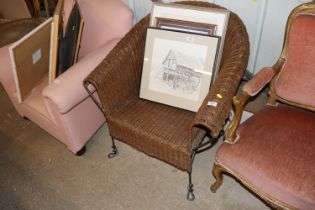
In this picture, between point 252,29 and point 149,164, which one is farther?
point 149,164

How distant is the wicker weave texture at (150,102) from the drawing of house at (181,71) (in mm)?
130

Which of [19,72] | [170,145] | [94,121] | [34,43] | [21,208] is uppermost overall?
[34,43]

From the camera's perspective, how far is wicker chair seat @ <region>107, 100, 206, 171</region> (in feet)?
4.04

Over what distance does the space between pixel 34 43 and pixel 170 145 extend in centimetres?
102

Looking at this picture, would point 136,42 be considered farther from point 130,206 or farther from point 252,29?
point 130,206

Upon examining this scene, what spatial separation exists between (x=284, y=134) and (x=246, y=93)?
241 mm

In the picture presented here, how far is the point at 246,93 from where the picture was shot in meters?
1.08

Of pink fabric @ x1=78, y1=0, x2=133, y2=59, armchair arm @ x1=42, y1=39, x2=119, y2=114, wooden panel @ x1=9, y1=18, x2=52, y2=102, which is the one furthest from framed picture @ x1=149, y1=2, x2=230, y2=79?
wooden panel @ x1=9, y1=18, x2=52, y2=102

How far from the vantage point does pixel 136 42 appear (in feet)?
4.71

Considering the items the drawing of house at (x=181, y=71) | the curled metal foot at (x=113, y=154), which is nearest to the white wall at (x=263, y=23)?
the drawing of house at (x=181, y=71)

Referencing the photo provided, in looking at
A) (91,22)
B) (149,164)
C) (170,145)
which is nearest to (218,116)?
(170,145)

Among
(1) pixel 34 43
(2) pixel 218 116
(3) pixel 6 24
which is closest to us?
(2) pixel 218 116

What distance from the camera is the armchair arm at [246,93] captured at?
108 cm

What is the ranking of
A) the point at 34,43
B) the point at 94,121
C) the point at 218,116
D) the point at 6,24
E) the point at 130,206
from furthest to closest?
1. the point at 6,24
2. the point at 94,121
3. the point at 34,43
4. the point at 130,206
5. the point at 218,116
